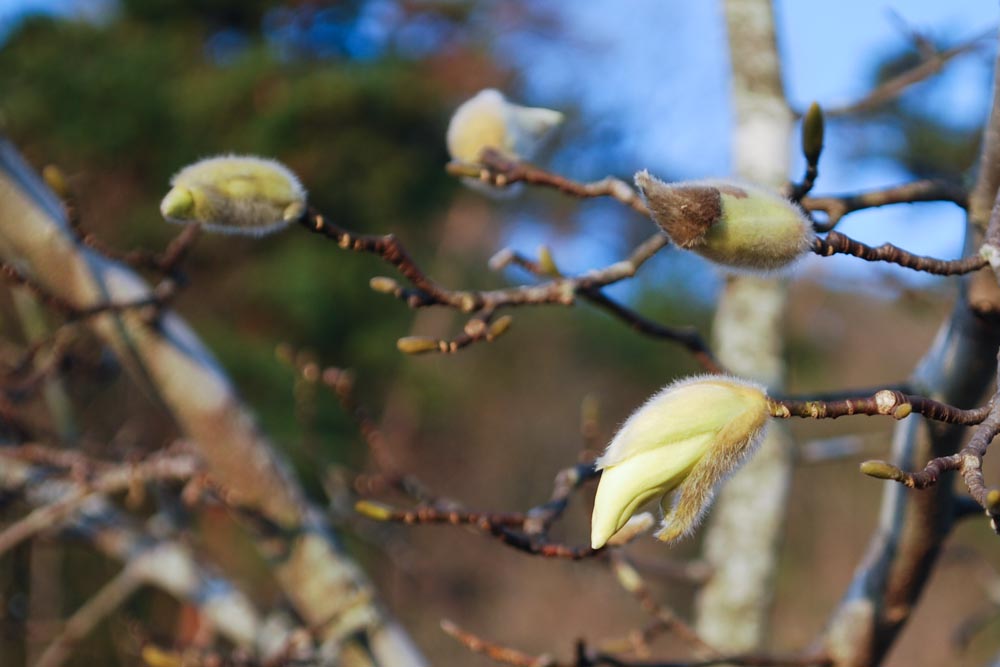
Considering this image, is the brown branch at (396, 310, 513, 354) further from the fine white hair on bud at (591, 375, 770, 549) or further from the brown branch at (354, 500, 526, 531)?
the fine white hair on bud at (591, 375, 770, 549)

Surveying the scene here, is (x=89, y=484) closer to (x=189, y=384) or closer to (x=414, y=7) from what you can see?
(x=189, y=384)

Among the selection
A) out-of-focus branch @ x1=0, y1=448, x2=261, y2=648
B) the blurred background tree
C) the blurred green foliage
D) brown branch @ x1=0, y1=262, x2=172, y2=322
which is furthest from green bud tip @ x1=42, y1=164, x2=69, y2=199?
the blurred green foliage

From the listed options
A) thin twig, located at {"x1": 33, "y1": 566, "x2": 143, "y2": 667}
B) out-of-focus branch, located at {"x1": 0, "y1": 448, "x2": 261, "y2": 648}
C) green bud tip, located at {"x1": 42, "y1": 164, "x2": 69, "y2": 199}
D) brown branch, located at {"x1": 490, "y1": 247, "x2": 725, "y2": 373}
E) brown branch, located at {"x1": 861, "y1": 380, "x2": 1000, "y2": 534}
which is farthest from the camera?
thin twig, located at {"x1": 33, "y1": 566, "x2": 143, "y2": 667}

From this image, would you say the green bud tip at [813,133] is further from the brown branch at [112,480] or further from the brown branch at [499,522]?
the brown branch at [112,480]

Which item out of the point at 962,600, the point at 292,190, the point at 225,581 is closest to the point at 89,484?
the point at 225,581

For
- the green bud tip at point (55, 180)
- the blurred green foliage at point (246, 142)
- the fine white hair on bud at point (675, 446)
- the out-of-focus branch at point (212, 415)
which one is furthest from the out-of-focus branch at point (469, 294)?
the blurred green foliage at point (246, 142)

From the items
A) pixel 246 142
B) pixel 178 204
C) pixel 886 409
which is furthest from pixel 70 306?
pixel 246 142
